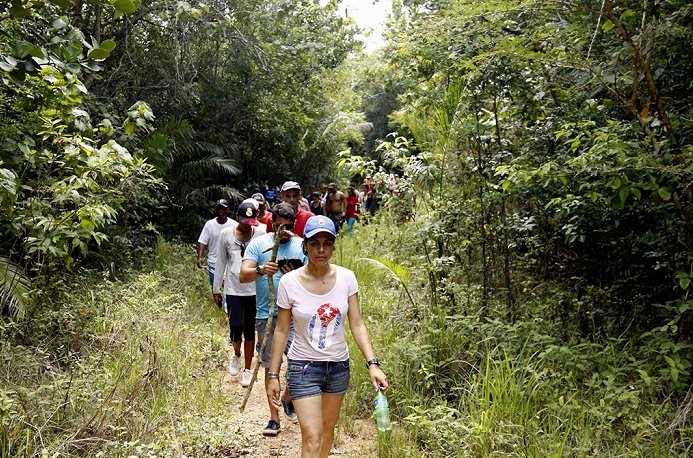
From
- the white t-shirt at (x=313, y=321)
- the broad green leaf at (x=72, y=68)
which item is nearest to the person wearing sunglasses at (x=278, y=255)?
the white t-shirt at (x=313, y=321)

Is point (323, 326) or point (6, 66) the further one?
point (323, 326)

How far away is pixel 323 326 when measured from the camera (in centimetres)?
362

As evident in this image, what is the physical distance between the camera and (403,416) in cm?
491

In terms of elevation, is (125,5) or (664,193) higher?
(125,5)

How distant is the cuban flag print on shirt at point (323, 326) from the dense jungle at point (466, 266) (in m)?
1.13

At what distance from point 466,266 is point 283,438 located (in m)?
2.94

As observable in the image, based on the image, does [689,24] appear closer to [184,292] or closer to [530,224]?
[530,224]

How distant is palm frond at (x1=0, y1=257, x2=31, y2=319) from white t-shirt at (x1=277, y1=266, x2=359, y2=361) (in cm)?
299

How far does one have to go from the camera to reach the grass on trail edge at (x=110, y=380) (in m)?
3.85

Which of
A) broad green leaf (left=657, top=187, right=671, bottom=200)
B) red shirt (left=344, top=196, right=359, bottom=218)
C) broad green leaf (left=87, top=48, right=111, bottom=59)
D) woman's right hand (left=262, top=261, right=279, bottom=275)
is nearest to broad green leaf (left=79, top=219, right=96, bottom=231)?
woman's right hand (left=262, top=261, right=279, bottom=275)

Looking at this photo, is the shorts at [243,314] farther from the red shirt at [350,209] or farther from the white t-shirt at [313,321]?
the red shirt at [350,209]

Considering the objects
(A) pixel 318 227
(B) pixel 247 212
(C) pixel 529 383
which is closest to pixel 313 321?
(A) pixel 318 227

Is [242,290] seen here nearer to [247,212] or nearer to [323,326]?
[247,212]

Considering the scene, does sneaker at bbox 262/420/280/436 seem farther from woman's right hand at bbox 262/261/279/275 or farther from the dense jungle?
woman's right hand at bbox 262/261/279/275
